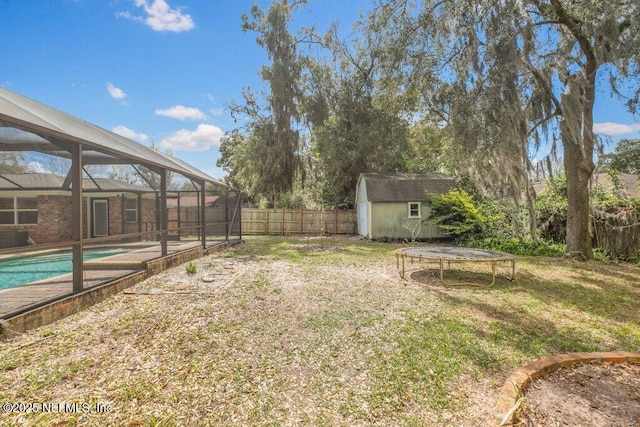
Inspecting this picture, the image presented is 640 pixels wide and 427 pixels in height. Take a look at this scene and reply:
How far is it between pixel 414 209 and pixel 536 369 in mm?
A: 12194

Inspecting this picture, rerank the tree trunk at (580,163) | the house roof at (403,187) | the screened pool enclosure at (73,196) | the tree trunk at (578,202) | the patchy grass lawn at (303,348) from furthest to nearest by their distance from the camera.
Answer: the house roof at (403,187), the tree trunk at (578,202), the tree trunk at (580,163), the screened pool enclosure at (73,196), the patchy grass lawn at (303,348)

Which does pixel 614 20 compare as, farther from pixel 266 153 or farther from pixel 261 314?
pixel 266 153

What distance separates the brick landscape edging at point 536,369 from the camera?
86.6 inches

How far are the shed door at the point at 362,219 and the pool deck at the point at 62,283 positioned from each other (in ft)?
33.2

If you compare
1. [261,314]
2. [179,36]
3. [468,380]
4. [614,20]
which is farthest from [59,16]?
[614,20]

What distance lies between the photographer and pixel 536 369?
→ 2.69m

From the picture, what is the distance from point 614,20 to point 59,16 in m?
12.8

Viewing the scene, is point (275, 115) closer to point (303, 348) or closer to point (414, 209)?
point (414, 209)

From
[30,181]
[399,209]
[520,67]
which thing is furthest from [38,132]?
[399,209]

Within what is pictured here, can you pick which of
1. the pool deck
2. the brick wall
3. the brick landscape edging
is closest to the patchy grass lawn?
the brick landscape edging

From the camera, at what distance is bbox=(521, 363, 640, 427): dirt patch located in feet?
6.97

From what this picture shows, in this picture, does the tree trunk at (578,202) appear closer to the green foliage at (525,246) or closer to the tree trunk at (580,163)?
the tree trunk at (580,163)

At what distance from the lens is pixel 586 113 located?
7.74 m

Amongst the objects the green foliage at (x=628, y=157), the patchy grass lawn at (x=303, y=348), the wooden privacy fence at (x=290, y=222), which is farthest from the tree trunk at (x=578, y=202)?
the green foliage at (x=628, y=157)
